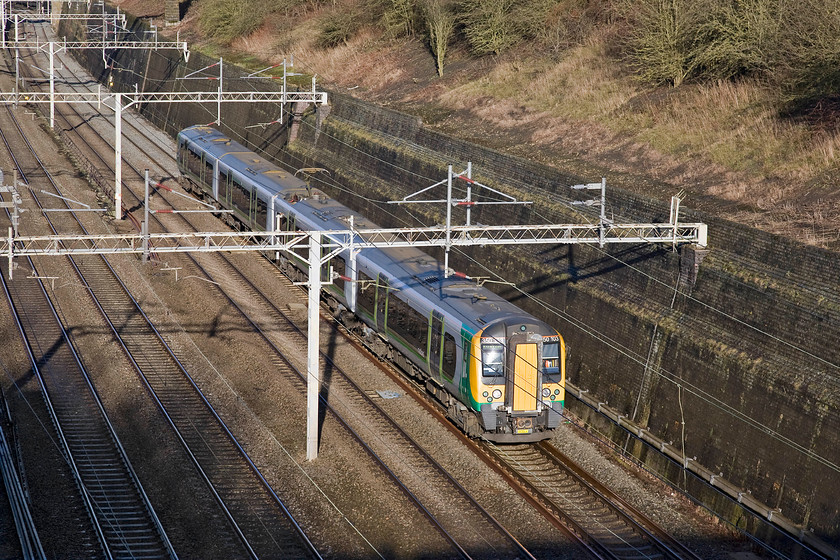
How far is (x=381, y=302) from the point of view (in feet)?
77.7

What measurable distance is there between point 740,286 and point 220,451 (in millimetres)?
10842

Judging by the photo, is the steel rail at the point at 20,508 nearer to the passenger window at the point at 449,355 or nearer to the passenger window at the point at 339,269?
the passenger window at the point at 449,355

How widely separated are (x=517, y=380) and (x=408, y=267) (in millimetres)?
4841

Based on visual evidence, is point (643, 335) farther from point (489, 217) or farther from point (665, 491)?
point (489, 217)

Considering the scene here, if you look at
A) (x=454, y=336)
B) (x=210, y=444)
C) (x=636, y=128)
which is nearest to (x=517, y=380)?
(x=454, y=336)

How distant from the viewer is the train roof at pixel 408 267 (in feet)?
67.1

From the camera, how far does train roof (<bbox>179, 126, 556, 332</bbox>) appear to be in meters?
20.4

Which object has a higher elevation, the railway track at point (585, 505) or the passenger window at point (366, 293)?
the passenger window at point (366, 293)

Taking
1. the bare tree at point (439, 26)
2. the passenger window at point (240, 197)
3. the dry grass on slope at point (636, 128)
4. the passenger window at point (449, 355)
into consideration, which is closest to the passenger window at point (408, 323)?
the passenger window at point (449, 355)

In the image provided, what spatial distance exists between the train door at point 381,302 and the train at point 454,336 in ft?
0.08

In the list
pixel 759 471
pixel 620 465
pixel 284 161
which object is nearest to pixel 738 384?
pixel 759 471

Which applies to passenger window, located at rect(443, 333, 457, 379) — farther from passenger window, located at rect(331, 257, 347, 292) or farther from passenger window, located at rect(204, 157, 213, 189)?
passenger window, located at rect(204, 157, 213, 189)

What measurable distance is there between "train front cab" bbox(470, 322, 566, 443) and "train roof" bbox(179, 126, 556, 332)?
0.35 m

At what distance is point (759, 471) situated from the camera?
18.7 m
